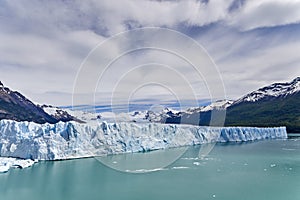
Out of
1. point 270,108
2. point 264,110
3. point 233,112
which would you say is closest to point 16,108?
point 233,112

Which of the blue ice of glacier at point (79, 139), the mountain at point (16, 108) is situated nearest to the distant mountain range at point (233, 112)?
the mountain at point (16, 108)

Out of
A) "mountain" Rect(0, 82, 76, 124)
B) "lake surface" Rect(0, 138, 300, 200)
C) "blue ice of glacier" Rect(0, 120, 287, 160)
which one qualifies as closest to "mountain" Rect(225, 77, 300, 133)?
"blue ice of glacier" Rect(0, 120, 287, 160)

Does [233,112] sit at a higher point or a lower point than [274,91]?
lower

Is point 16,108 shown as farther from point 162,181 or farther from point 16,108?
point 162,181

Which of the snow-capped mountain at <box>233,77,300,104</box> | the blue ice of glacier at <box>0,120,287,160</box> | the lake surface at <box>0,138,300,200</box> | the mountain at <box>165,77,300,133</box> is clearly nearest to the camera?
the lake surface at <box>0,138,300,200</box>

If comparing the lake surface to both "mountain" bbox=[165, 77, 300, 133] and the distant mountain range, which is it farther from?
"mountain" bbox=[165, 77, 300, 133]

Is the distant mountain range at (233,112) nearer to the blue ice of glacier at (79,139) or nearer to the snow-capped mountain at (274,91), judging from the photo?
the snow-capped mountain at (274,91)
